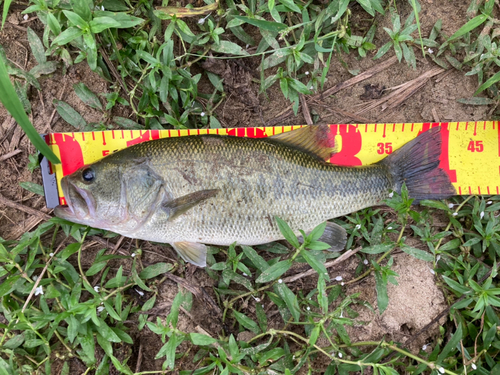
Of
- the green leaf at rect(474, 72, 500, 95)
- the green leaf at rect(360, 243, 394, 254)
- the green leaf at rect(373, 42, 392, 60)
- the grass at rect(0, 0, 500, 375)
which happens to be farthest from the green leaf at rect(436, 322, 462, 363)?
the green leaf at rect(373, 42, 392, 60)

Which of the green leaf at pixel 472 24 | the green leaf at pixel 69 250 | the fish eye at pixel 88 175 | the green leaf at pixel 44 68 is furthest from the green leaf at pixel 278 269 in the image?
the green leaf at pixel 44 68

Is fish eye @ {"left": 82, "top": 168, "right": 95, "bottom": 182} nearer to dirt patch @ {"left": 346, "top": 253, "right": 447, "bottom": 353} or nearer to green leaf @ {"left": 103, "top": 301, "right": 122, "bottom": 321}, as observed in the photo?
green leaf @ {"left": 103, "top": 301, "right": 122, "bottom": 321}

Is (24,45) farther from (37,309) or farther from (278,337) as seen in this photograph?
(278,337)

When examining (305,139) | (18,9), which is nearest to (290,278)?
(305,139)

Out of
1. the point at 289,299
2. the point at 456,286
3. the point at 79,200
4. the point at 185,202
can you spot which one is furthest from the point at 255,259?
the point at 456,286

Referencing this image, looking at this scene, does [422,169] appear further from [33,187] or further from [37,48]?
[37,48]

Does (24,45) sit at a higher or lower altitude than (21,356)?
higher
